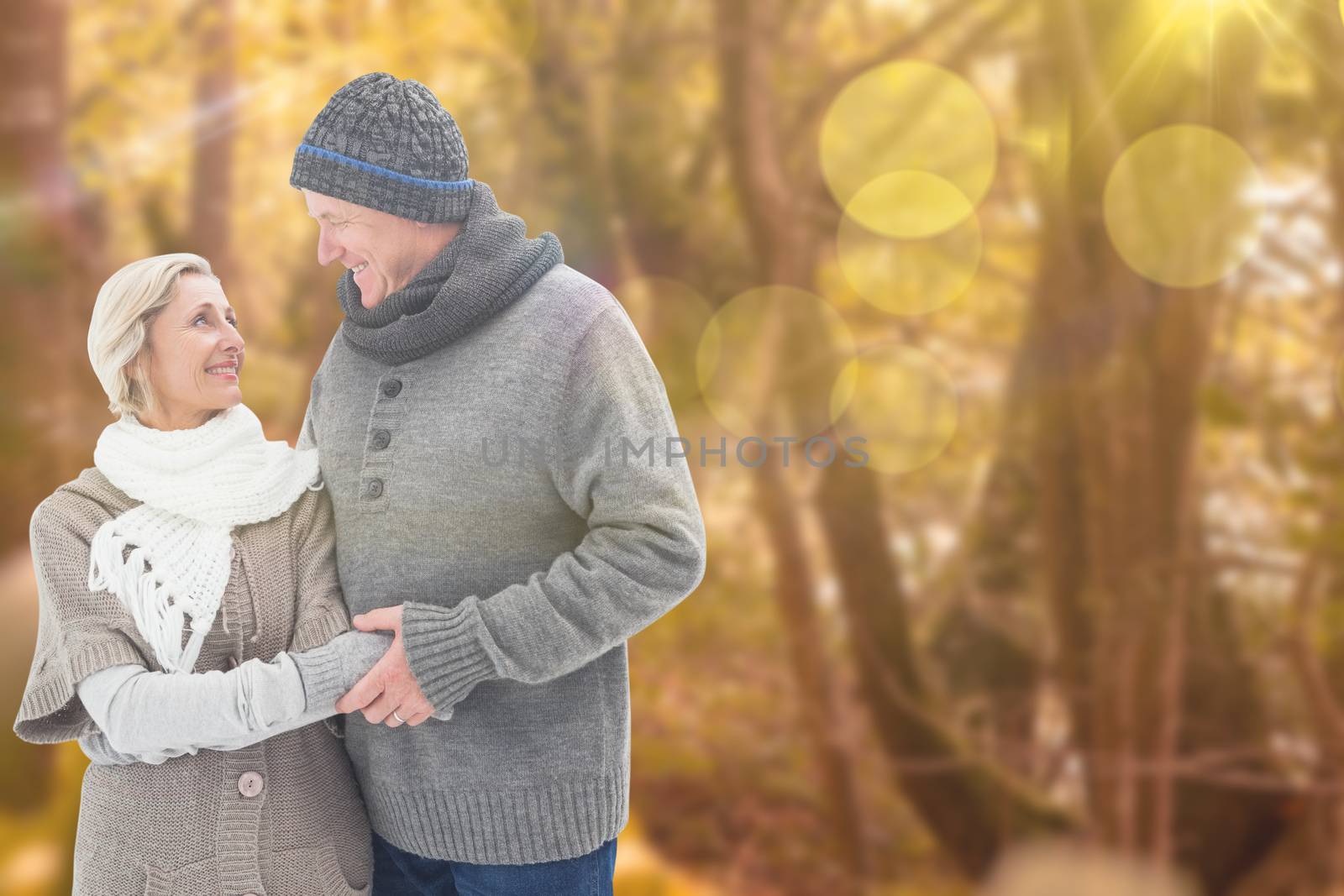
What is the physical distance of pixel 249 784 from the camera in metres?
1.33

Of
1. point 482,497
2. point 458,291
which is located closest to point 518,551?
point 482,497

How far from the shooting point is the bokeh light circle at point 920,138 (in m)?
3.37

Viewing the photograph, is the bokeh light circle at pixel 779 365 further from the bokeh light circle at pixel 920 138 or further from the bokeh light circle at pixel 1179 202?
the bokeh light circle at pixel 1179 202

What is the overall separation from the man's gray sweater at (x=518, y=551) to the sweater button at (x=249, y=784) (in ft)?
0.46

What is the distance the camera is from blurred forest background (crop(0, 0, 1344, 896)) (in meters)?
3.14

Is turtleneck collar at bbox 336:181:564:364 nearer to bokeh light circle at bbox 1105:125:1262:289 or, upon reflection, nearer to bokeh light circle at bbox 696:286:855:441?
bokeh light circle at bbox 696:286:855:441

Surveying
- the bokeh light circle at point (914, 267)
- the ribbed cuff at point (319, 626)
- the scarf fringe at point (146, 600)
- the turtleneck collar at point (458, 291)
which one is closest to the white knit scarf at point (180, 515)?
the scarf fringe at point (146, 600)

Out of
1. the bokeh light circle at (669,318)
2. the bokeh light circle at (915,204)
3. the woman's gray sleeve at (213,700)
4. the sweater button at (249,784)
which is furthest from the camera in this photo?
the bokeh light circle at (669,318)

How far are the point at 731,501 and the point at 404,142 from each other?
2379 millimetres

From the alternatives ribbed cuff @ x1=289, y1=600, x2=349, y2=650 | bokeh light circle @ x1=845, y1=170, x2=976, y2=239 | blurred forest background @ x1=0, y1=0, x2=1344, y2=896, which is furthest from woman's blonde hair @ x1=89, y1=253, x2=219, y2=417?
bokeh light circle @ x1=845, y1=170, x2=976, y2=239

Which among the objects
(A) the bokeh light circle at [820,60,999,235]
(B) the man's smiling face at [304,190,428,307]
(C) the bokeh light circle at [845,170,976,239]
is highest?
(A) the bokeh light circle at [820,60,999,235]

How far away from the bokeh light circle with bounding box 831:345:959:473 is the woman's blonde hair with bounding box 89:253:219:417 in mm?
2332

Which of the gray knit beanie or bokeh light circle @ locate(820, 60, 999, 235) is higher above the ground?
bokeh light circle @ locate(820, 60, 999, 235)

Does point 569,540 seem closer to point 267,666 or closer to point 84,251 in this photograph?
point 267,666
